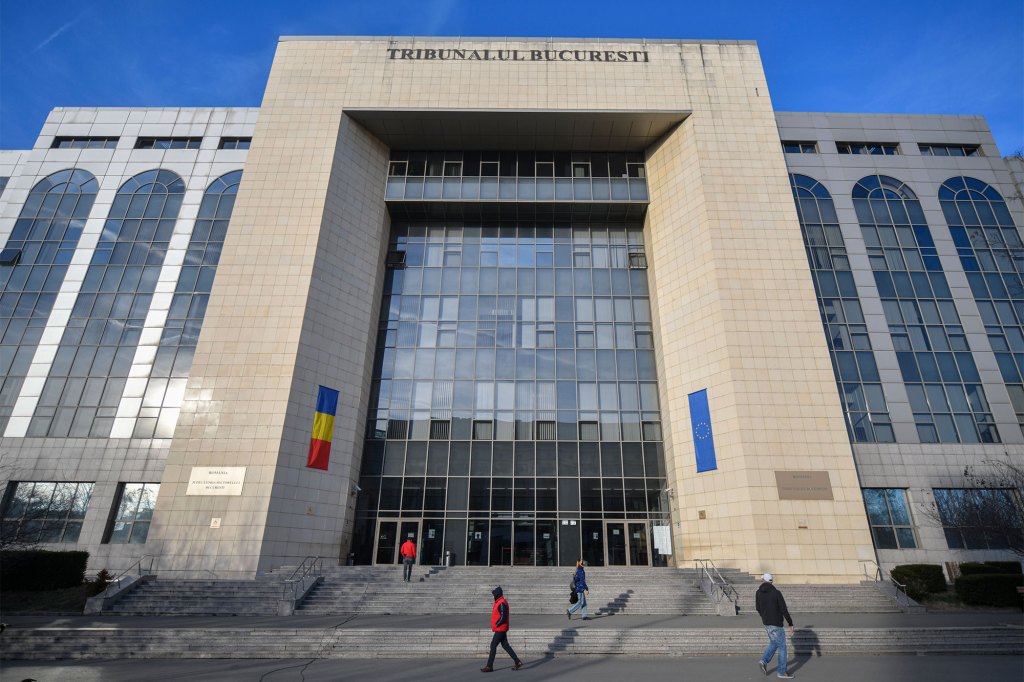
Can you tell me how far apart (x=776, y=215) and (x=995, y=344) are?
14836 mm

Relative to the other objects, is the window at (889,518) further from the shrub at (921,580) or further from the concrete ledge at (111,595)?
the concrete ledge at (111,595)

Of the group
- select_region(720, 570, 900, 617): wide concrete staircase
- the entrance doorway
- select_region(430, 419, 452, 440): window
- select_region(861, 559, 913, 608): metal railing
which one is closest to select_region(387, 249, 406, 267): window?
select_region(430, 419, 452, 440): window

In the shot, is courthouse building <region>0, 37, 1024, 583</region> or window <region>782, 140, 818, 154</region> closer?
courthouse building <region>0, 37, 1024, 583</region>

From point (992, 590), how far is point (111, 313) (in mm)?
45534

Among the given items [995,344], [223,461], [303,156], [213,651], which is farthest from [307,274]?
[995,344]

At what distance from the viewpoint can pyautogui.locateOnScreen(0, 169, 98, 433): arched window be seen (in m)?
30.0

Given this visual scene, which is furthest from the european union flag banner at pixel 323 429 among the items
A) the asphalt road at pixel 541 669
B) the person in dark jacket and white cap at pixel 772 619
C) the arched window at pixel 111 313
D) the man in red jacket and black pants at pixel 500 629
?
the person in dark jacket and white cap at pixel 772 619

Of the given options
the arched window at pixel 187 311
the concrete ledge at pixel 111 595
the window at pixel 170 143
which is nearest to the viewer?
the concrete ledge at pixel 111 595

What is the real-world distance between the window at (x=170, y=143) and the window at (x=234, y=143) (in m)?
1.53

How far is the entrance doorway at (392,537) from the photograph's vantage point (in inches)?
1084

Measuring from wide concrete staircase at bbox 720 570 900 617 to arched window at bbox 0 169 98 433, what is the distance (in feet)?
124

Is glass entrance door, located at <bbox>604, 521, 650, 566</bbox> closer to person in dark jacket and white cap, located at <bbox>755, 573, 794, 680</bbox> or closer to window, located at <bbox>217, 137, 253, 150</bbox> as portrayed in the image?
person in dark jacket and white cap, located at <bbox>755, 573, 794, 680</bbox>

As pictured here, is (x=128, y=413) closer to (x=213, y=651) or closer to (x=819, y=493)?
(x=213, y=651)

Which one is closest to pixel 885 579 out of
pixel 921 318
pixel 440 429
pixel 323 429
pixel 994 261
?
pixel 921 318
